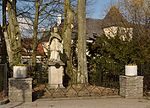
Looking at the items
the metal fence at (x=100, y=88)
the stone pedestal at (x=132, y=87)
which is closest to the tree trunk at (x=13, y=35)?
the metal fence at (x=100, y=88)

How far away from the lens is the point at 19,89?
48.9 ft

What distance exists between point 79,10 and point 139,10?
15783 mm

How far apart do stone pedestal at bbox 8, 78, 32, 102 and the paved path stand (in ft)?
1.60

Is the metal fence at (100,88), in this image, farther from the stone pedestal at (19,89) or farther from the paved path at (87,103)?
the stone pedestal at (19,89)

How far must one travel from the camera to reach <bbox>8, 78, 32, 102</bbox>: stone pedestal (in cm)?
1488

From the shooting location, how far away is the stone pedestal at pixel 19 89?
14883mm

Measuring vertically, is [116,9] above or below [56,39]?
above

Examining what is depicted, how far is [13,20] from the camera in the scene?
2208 cm

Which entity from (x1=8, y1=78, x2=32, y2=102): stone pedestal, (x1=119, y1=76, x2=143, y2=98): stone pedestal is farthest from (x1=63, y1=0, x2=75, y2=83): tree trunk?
(x1=8, y1=78, x2=32, y2=102): stone pedestal

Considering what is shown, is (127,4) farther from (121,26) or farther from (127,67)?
(127,67)

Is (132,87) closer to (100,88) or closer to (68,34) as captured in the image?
(100,88)

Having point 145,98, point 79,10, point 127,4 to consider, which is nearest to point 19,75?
point 145,98

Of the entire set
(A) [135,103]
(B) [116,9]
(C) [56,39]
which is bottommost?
(A) [135,103]

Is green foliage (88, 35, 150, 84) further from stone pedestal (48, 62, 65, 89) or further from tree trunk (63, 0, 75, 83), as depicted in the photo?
stone pedestal (48, 62, 65, 89)
